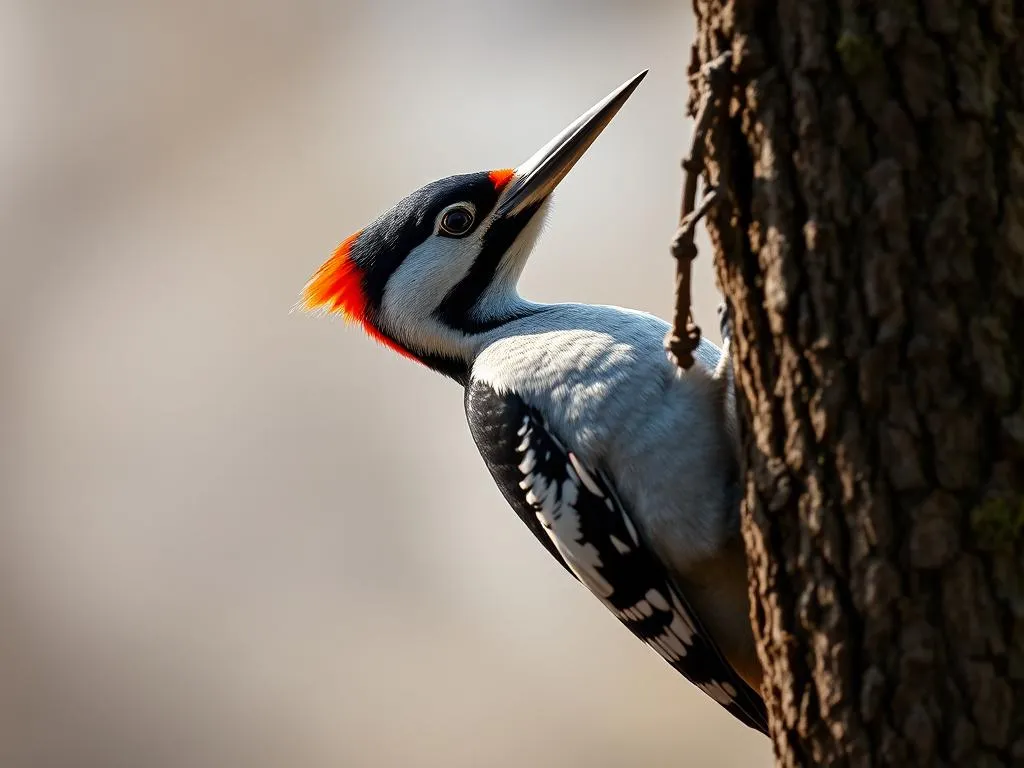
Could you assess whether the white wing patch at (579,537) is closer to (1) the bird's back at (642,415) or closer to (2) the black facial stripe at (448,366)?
(1) the bird's back at (642,415)

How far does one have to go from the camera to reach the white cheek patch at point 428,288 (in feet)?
12.4

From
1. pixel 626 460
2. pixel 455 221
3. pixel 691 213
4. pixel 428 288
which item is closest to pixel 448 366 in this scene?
pixel 428 288

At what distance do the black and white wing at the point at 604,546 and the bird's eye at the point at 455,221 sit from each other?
838 millimetres

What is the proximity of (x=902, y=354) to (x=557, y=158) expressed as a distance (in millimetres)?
2038

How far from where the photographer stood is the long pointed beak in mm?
3479

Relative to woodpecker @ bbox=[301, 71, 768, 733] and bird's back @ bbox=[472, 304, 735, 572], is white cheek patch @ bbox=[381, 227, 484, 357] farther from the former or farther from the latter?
bird's back @ bbox=[472, 304, 735, 572]

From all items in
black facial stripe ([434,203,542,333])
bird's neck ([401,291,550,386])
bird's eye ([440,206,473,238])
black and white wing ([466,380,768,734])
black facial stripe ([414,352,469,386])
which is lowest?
black and white wing ([466,380,768,734])

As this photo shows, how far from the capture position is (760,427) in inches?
80.9

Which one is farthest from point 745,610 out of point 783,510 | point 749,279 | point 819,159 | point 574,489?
point 819,159

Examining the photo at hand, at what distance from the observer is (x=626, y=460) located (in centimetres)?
289

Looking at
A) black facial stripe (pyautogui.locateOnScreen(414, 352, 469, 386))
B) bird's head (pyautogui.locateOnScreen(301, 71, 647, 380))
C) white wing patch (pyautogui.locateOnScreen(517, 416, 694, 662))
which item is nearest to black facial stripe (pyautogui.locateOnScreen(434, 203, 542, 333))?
bird's head (pyautogui.locateOnScreen(301, 71, 647, 380))

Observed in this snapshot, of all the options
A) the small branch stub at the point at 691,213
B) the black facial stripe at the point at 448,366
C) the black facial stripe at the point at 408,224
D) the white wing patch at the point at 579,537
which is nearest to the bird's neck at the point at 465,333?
the black facial stripe at the point at 448,366

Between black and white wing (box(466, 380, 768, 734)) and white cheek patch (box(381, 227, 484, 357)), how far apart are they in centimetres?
64

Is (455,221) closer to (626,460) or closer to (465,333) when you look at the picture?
(465,333)
